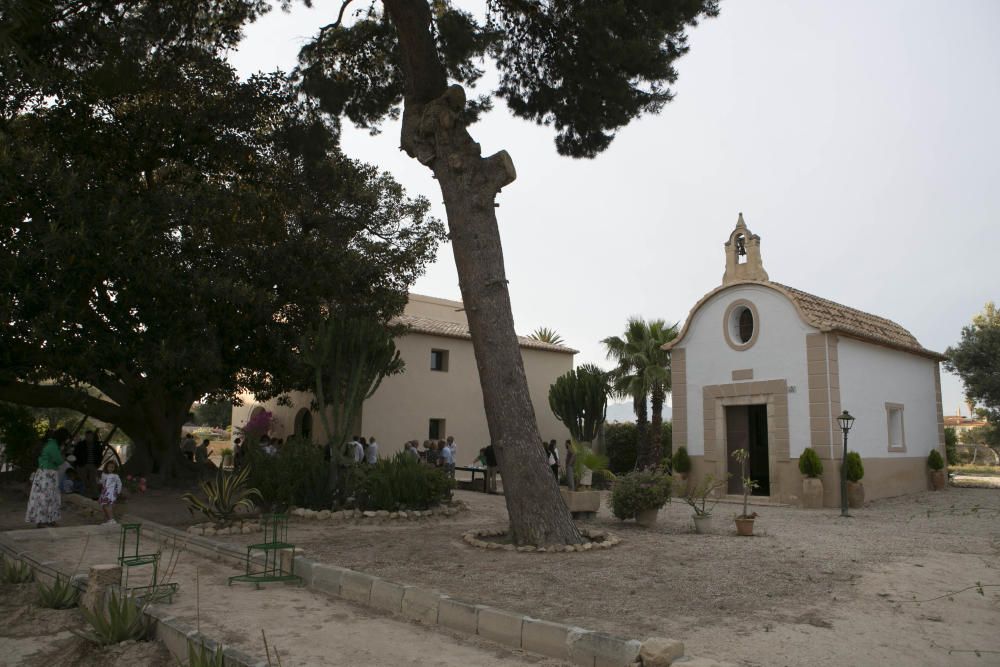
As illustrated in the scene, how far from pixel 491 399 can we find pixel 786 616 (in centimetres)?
471

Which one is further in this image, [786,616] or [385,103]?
[385,103]

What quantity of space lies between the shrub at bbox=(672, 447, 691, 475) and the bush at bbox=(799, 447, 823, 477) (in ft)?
10.6

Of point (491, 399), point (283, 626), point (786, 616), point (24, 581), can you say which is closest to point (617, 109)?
point (491, 399)

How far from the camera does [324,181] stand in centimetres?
1630

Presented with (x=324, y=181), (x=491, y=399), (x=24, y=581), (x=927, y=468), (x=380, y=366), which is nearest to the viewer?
(x=24, y=581)

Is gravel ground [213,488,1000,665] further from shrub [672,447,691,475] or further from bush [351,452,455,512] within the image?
shrub [672,447,691,475]

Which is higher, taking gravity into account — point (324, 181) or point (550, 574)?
point (324, 181)

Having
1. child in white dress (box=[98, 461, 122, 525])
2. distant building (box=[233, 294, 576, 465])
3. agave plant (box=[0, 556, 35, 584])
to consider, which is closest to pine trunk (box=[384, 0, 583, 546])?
agave plant (box=[0, 556, 35, 584])

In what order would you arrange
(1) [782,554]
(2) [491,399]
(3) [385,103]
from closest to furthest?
(1) [782,554] < (2) [491,399] < (3) [385,103]

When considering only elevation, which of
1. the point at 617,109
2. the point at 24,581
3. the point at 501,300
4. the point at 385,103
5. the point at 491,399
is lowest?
the point at 24,581

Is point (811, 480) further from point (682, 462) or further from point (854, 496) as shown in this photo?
point (682, 462)

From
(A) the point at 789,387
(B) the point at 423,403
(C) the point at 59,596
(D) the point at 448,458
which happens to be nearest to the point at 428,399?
(B) the point at 423,403

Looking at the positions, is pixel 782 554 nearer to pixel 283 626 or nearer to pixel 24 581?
pixel 283 626

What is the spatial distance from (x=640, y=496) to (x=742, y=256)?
9982 mm
